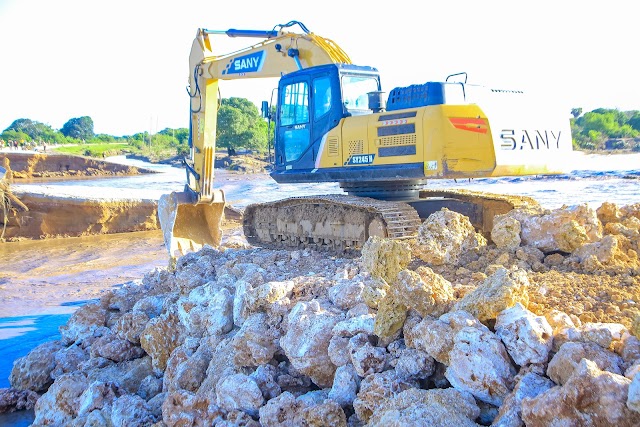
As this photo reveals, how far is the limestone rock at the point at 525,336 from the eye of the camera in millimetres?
3740

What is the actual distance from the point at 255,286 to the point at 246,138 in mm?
43385

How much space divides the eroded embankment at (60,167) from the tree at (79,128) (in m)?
61.2

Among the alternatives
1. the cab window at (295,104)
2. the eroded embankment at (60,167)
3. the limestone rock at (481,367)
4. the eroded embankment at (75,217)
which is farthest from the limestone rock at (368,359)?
the eroded embankment at (60,167)

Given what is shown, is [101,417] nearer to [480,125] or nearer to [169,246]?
[480,125]

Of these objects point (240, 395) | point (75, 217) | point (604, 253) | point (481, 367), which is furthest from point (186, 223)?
point (481, 367)

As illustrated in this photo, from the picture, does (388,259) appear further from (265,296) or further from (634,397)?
(634,397)

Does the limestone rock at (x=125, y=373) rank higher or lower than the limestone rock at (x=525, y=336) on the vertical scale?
lower

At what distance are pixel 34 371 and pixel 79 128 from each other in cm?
9946

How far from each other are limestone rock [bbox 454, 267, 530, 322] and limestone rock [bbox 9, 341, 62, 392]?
415cm

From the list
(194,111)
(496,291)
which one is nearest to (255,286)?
(496,291)

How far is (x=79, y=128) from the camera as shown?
99.4 metres

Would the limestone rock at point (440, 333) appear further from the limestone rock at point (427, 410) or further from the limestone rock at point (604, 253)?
the limestone rock at point (604, 253)

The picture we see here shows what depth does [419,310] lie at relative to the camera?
14.5ft

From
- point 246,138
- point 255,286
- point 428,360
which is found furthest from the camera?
point 246,138
